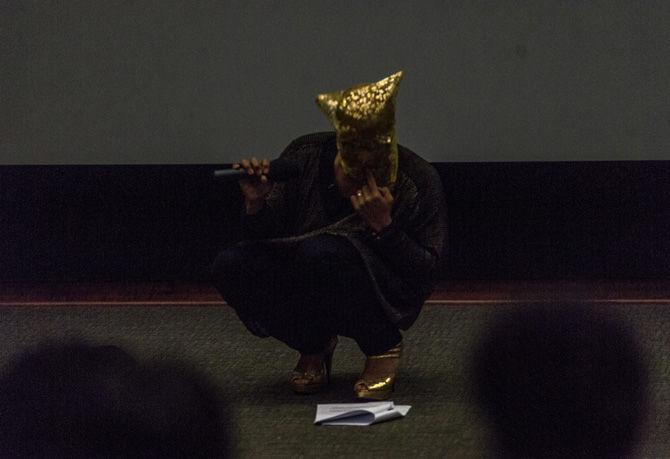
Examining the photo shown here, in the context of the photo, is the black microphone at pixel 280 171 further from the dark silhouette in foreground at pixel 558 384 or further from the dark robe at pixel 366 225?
the dark silhouette in foreground at pixel 558 384

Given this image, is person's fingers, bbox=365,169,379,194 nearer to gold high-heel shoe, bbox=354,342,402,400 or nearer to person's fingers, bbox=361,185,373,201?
person's fingers, bbox=361,185,373,201

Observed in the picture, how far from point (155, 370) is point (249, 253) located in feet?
6.49

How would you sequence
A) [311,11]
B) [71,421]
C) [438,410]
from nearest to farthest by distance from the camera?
1. [71,421]
2. [438,410]
3. [311,11]

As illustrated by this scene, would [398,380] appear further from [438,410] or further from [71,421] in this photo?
[71,421]

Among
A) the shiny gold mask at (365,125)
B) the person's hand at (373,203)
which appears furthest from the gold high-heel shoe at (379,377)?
the shiny gold mask at (365,125)

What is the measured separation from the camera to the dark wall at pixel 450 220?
13.9 ft

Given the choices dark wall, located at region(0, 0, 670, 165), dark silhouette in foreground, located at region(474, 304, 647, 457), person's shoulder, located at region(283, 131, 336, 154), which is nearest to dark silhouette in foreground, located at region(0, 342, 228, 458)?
dark silhouette in foreground, located at region(474, 304, 647, 457)

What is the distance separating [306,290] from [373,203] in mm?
295

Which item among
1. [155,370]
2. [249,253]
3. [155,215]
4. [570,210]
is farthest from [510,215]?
[155,370]

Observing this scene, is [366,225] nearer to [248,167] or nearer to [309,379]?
[248,167]

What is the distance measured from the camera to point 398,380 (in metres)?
3.17

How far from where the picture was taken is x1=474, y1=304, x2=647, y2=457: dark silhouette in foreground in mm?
1061

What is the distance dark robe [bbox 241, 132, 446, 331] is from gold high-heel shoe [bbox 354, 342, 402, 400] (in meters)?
0.12

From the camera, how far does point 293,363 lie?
132 inches
